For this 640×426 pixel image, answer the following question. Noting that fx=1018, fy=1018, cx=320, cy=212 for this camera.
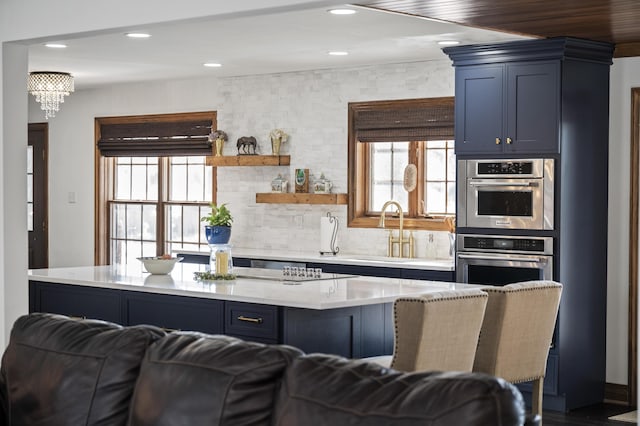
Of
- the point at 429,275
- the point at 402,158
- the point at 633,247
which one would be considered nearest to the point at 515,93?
the point at 633,247

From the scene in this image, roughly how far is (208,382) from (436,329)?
1.89 metres

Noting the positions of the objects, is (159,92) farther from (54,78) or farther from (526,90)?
(526,90)

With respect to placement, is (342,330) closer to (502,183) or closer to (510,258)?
(510,258)

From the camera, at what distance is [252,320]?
557 cm

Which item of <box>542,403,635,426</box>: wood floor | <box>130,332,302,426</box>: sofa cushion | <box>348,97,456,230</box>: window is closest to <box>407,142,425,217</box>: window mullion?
<box>348,97,456,230</box>: window

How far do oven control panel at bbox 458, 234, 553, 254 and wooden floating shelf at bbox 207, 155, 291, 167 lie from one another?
8.08 ft

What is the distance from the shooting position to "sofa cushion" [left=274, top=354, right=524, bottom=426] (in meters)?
2.50

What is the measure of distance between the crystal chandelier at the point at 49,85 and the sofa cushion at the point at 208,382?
6731 millimetres

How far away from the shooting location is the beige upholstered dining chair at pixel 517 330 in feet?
17.1

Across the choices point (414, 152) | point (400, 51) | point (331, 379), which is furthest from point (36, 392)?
point (414, 152)

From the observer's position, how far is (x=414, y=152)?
8.70 m

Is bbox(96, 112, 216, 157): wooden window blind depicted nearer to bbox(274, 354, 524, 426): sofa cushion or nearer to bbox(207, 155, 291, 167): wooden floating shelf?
bbox(207, 155, 291, 167): wooden floating shelf

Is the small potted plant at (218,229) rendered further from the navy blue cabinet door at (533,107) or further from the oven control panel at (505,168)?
the navy blue cabinet door at (533,107)

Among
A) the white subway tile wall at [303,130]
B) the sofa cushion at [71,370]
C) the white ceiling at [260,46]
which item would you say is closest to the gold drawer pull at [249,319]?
the white ceiling at [260,46]
